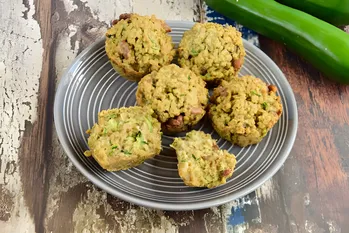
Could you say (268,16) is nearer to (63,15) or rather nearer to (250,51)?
(250,51)

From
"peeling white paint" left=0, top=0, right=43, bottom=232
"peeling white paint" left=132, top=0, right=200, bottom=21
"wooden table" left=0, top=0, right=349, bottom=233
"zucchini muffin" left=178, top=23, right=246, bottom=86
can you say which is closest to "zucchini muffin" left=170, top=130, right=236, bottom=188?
"wooden table" left=0, top=0, right=349, bottom=233

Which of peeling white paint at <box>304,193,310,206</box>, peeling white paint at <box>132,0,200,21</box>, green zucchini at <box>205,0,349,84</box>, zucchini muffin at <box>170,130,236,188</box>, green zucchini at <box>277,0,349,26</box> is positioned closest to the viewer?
zucchini muffin at <box>170,130,236,188</box>

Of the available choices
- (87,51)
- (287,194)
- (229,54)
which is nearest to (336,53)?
(229,54)

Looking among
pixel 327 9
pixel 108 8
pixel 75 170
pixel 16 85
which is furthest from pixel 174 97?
pixel 327 9

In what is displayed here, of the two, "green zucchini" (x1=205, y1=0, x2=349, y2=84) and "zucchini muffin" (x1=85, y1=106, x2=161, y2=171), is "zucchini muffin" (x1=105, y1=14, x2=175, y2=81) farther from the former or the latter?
"green zucchini" (x1=205, y1=0, x2=349, y2=84)

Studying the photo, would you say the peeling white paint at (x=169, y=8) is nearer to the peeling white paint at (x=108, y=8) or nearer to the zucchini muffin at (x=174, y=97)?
the peeling white paint at (x=108, y=8)

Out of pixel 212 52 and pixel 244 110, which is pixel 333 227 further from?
pixel 212 52
